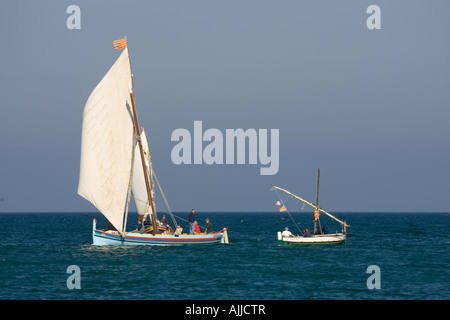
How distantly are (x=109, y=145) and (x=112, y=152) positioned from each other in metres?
0.64

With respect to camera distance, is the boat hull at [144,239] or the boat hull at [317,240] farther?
the boat hull at [317,240]

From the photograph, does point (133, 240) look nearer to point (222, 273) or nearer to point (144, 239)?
point (144, 239)

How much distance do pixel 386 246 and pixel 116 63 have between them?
3183cm

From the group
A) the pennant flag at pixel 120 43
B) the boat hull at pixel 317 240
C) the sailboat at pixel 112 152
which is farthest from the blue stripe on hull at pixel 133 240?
the pennant flag at pixel 120 43

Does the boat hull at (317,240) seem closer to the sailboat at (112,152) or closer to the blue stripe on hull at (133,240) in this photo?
the blue stripe on hull at (133,240)

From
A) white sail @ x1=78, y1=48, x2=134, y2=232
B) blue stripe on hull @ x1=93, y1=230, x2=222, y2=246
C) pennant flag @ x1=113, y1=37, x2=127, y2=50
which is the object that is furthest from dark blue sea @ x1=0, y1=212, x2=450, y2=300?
pennant flag @ x1=113, y1=37, x2=127, y2=50

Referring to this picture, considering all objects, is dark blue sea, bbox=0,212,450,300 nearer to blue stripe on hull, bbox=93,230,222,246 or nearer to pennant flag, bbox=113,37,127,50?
blue stripe on hull, bbox=93,230,222,246

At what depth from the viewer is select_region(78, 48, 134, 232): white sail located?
51000mm

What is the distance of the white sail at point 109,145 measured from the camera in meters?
51.0

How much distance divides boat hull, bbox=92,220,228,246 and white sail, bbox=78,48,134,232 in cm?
87
